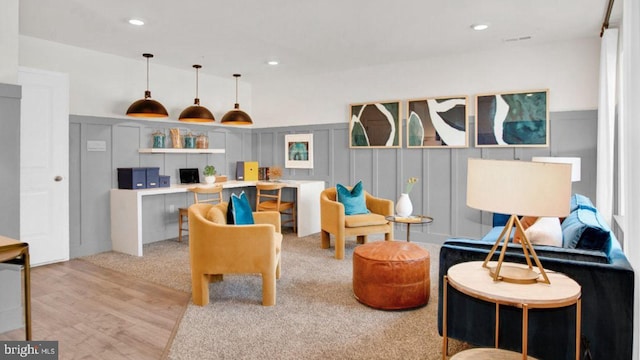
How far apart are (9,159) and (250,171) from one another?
409 centimetres

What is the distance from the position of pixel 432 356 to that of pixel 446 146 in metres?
3.65

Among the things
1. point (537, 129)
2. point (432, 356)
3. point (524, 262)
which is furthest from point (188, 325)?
point (537, 129)

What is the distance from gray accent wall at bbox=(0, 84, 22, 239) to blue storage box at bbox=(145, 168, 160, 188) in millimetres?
2183

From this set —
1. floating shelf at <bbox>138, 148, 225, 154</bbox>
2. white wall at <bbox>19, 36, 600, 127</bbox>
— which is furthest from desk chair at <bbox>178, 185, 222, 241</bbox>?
white wall at <bbox>19, 36, 600, 127</bbox>

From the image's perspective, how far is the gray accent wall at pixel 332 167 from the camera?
16.3 feet

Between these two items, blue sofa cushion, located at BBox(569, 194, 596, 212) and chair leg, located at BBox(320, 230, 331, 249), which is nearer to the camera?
blue sofa cushion, located at BBox(569, 194, 596, 212)

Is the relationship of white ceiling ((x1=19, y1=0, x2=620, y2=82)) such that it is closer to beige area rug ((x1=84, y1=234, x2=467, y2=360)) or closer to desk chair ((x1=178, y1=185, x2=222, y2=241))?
desk chair ((x1=178, y1=185, x2=222, y2=241))

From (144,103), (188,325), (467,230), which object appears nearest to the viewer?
(188,325)

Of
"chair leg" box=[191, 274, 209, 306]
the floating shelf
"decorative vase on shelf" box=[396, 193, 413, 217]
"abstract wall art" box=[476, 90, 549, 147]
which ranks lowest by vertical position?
"chair leg" box=[191, 274, 209, 306]

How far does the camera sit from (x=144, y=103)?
5242mm

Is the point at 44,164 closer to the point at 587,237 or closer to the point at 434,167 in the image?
the point at 434,167

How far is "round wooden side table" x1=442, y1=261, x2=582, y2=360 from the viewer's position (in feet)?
5.77

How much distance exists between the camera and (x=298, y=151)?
7.19 m

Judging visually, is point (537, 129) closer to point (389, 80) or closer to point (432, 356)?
point (389, 80)
